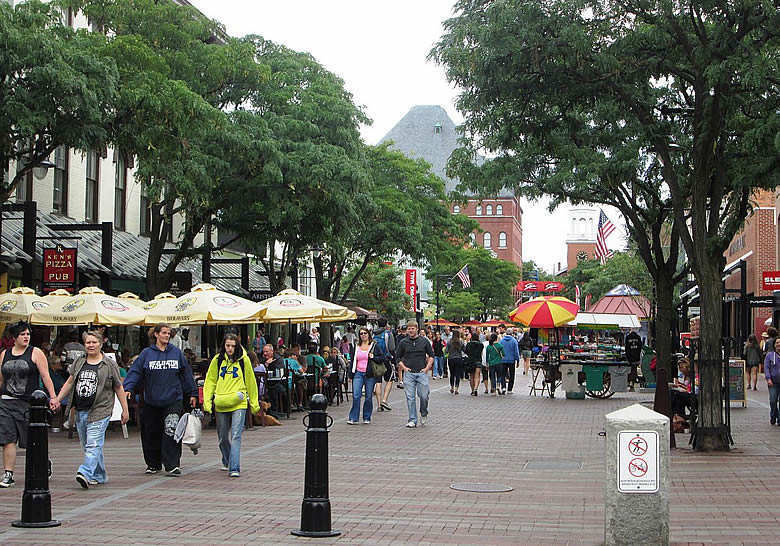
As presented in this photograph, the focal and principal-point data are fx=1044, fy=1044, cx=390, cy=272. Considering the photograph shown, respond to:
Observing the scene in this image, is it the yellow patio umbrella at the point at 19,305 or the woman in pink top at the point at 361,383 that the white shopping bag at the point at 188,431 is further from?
the yellow patio umbrella at the point at 19,305

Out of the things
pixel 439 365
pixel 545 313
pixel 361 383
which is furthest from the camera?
pixel 439 365

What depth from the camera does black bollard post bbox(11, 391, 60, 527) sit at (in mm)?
8547

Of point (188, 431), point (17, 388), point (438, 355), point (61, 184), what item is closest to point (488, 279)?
point (438, 355)

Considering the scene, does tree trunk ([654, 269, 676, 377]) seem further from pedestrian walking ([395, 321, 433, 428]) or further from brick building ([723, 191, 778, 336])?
Answer: brick building ([723, 191, 778, 336])

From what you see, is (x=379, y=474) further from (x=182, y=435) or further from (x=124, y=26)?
(x=124, y=26)

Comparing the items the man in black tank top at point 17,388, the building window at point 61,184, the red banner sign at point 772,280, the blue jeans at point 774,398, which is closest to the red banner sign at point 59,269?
the building window at point 61,184

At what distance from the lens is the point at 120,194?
3369 centimetres

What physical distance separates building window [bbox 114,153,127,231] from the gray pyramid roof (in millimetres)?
97556

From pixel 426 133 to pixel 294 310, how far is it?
4486 inches

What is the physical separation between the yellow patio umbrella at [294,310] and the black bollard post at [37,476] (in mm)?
11417

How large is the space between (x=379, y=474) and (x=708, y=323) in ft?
17.8

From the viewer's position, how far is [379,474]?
12.2m

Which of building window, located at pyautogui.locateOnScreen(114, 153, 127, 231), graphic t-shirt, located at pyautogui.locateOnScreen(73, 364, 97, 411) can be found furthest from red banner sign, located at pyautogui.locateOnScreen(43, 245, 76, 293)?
building window, located at pyautogui.locateOnScreen(114, 153, 127, 231)

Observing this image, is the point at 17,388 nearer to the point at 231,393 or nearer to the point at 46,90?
the point at 231,393
